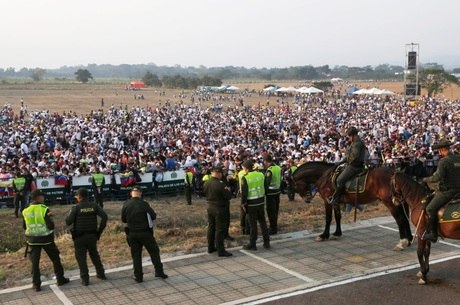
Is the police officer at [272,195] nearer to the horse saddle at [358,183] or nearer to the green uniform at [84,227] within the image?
the horse saddle at [358,183]

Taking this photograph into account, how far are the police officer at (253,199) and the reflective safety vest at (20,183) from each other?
7314mm

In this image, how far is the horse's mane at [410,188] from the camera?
8234 millimetres

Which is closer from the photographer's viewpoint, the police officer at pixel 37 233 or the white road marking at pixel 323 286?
the white road marking at pixel 323 286

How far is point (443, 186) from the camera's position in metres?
7.56

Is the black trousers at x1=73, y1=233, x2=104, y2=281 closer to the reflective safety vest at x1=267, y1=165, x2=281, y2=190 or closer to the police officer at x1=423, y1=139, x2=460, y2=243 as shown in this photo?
the reflective safety vest at x1=267, y1=165, x2=281, y2=190

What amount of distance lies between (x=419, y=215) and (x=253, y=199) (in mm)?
2924

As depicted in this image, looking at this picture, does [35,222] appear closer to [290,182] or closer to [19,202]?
[290,182]

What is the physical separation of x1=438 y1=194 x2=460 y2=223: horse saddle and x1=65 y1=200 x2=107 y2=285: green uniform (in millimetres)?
4971

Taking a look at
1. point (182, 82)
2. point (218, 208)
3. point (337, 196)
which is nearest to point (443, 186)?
point (337, 196)

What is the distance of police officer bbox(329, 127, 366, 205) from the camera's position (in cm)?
981

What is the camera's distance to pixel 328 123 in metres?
33.0

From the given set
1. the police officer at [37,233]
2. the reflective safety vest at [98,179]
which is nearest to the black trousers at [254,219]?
the police officer at [37,233]

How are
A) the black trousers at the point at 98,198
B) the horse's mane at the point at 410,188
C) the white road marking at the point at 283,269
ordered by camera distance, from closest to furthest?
the white road marking at the point at 283,269 < the horse's mane at the point at 410,188 < the black trousers at the point at 98,198

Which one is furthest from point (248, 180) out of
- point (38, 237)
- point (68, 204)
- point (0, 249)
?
point (68, 204)
